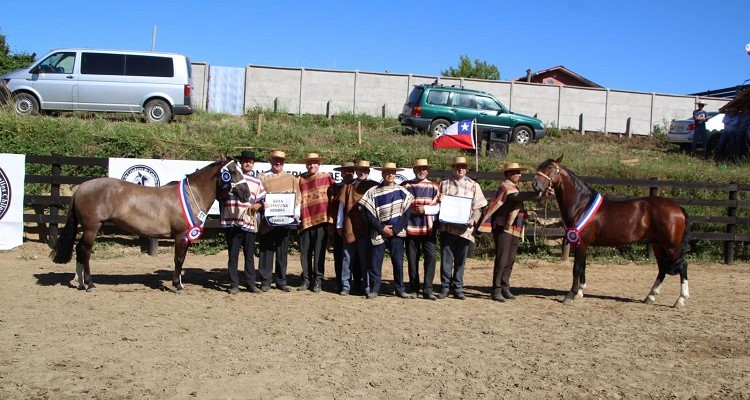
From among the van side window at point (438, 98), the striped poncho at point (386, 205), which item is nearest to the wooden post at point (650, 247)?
the striped poncho at point (386, 205)

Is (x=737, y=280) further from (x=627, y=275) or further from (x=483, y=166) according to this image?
(x=483, y=166)

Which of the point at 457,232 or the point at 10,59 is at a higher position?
the point at 10,59

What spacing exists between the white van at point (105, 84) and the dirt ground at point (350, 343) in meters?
7.81

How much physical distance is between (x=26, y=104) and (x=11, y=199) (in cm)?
610

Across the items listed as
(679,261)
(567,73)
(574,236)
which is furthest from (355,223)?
(567,73)

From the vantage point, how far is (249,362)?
6.16m

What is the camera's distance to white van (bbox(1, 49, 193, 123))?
56.0 feet

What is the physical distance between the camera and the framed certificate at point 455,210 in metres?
9.13

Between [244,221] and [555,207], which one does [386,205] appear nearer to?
[244,221]

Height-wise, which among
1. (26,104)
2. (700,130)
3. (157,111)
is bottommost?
(26,104)

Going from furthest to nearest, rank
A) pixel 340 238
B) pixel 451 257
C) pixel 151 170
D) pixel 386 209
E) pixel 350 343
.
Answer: pixel 151 170 → pixel 340 238 → pixel 451 257 → pixel 386 209 → pixel 350 343

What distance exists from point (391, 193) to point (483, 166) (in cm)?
575

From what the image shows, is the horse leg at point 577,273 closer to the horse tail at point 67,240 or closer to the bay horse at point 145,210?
the bay horse at point 145,210

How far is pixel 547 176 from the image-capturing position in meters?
9.51
